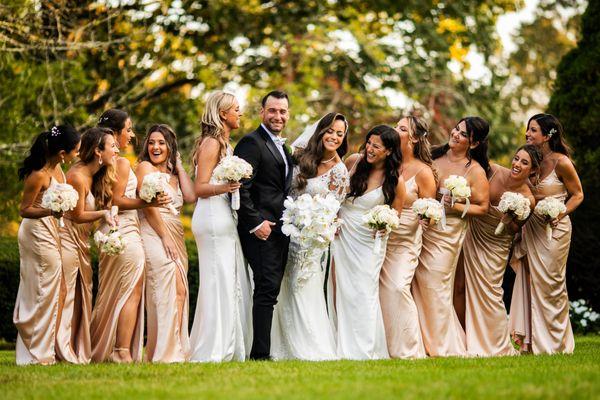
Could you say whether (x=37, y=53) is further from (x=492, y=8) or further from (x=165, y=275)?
(x=492, y=8)

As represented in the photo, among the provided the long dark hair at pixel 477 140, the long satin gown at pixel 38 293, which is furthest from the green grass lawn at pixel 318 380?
the long dark hair at pixel 477 140

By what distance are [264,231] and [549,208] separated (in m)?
3.21

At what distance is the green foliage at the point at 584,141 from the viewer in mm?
14758

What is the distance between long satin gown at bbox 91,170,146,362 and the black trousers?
109cm

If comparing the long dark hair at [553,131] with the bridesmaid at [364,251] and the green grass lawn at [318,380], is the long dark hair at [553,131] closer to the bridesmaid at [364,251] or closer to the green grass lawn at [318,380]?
the bridesmaid at [364,251]

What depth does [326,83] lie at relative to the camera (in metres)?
21.5

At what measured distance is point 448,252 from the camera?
10.4 metres

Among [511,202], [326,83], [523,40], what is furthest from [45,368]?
[523,40]

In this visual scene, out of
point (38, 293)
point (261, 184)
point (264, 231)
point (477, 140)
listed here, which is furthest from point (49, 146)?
point (477, 140)

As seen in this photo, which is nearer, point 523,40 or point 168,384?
point 168,384

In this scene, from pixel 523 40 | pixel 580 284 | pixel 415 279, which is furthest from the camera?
pixel 523 40

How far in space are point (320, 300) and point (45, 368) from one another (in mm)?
2791

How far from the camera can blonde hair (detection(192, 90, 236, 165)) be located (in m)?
9.64

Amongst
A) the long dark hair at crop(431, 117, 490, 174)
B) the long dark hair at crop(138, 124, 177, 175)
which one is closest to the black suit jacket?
the long dark hair at crop(138, 124, 177, 175)
